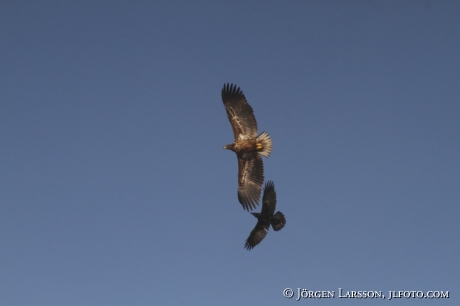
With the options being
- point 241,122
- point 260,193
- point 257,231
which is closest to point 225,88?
point 241,122

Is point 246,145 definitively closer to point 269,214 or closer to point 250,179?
point 250,179

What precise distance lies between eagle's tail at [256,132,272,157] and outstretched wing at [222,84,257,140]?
0.25m

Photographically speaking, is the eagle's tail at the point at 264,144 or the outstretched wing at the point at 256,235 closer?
the eagle's tail at the point at 264,144

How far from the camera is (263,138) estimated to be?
1051 inches

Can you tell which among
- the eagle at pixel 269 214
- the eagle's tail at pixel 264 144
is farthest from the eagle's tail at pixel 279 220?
the eagle's tail at pixel 264 144

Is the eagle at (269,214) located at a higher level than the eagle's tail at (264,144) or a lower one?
lower

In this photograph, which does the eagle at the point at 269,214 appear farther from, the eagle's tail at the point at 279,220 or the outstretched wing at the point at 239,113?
the outstretched wing at the point at 239,113

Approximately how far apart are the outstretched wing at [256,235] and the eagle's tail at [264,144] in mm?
3537

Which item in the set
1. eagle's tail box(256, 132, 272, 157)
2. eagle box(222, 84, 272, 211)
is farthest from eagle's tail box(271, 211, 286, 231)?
eagle's tail box(256, 132, 272, 157)

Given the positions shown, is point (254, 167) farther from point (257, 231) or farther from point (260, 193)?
point (257, 231)

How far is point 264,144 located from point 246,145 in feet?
2.05

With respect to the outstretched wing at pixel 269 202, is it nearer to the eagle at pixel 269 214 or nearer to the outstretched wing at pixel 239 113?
the eagle at pixel 269 214

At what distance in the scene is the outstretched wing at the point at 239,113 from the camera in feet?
87.8

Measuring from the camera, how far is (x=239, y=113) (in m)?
26.9
